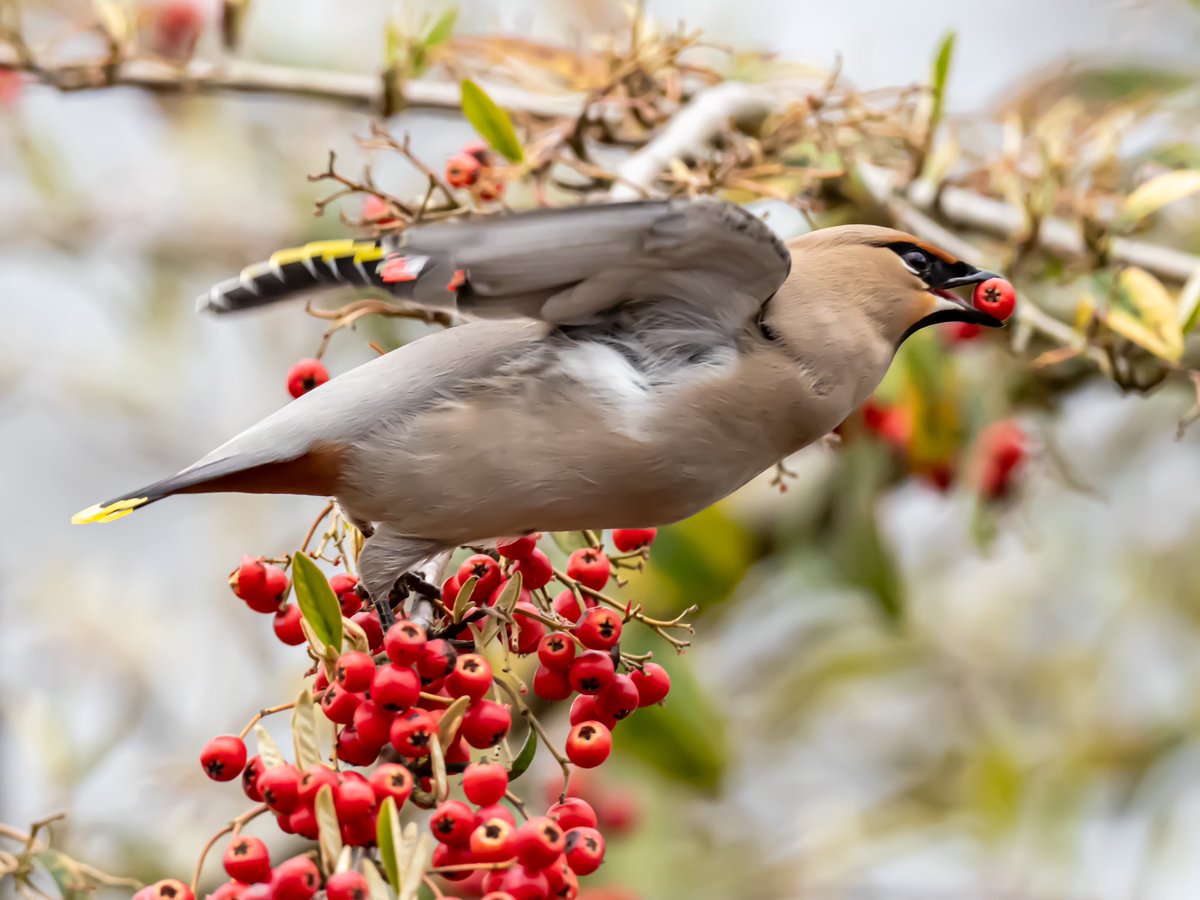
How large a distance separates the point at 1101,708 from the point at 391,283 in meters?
3.34

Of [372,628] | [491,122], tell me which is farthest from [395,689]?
[491,122]

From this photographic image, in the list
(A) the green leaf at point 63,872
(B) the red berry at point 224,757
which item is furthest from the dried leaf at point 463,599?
(A) the green leaf at point 63,872

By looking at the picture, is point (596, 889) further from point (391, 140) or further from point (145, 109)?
point (145, 109)

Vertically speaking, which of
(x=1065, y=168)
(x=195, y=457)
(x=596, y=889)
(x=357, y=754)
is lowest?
(x=596, y=889)

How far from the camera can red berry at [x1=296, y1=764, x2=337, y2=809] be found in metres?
1.72

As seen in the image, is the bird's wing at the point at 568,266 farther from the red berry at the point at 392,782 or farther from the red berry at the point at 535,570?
the red berry at the point at 392,782

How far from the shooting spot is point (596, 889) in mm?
4094

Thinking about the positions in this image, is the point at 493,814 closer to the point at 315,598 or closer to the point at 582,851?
the point at 582,851

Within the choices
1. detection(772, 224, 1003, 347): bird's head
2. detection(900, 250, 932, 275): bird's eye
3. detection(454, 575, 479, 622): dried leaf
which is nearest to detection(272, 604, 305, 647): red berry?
detection(454, 575, 479, 622): dried leaf

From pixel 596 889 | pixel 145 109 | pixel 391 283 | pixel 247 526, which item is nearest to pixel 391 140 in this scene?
pixel 391 283

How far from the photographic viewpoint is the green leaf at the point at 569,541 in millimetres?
2359

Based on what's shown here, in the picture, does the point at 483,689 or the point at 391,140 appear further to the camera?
the point at 391,140

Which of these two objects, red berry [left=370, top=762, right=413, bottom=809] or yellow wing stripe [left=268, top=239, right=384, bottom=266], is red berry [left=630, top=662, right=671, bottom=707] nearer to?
red berry [left=370, top=762, right=413, bottom=809]

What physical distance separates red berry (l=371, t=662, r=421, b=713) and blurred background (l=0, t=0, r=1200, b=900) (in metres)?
1.60
